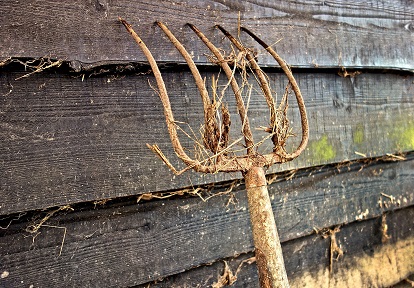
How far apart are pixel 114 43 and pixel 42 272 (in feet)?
2.00

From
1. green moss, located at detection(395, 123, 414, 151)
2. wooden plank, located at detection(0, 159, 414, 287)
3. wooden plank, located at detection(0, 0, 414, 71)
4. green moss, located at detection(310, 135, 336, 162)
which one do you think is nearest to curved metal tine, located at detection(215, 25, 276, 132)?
wooden plank, located at detection(0, 0, 414, 71)

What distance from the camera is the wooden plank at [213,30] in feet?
3.90

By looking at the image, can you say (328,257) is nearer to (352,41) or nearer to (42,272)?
(352,41)

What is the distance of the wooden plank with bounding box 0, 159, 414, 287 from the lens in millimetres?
1214

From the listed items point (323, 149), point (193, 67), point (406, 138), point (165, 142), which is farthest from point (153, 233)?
point (406, 138)

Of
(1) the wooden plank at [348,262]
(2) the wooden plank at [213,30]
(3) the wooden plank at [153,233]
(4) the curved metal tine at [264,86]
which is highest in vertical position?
(2) the wooden plank at [213,30]

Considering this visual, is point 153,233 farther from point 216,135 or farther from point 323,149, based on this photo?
point 323,149

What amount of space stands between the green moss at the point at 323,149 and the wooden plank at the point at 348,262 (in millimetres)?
301

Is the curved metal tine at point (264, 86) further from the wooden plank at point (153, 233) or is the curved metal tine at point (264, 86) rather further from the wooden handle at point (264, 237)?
the wooden plank at point (153, 233)

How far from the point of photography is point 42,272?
122 cm

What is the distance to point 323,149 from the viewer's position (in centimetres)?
179

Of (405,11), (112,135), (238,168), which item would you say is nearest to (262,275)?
(238,168)

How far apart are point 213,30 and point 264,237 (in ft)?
2.20

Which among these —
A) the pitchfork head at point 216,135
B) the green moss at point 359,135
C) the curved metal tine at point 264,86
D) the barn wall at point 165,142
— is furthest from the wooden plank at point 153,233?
the curved metal tine at point 264,86
